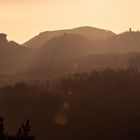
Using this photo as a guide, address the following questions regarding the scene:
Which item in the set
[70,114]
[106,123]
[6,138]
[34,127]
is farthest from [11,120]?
[6,138]

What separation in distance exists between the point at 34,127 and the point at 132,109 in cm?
4080

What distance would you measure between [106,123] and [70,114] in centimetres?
1660

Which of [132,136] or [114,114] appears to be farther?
[114,114]

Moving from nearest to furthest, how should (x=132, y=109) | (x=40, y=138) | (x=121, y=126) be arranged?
(x=40, y=138), (x=121, y=126), (x=132, y=109)

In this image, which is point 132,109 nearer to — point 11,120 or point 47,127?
point 47,127

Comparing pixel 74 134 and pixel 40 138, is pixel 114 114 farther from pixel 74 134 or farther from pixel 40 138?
pixel 40 138

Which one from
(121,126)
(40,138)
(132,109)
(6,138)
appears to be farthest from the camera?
(132,109)

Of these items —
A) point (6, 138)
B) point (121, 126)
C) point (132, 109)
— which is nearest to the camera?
point (6, 138)

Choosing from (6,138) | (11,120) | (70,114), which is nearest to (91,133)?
(70,114)

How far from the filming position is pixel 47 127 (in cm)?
18750

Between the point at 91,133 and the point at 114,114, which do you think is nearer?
the point at 91,133

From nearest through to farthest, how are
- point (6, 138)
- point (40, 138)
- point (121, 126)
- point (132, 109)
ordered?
1. point (6, 138)
2. point (40, 138)
3. point (121, 126)
4. point (132, 109)

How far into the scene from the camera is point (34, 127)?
7347 inches

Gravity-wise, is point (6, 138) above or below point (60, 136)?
above
